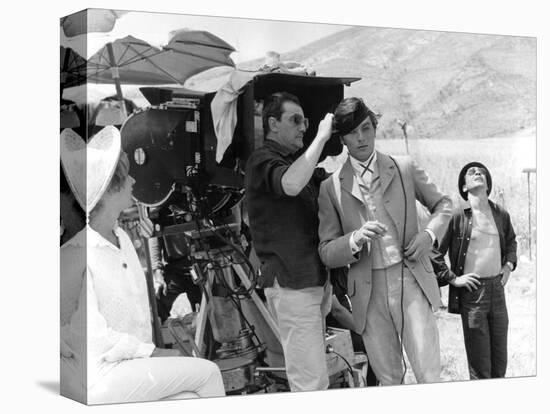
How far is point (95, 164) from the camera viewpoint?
8.43m

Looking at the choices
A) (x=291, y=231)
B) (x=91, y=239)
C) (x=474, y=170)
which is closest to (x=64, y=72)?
(x=91, y=239)

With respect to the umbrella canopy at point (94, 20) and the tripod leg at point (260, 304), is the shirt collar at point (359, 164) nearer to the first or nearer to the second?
the tripod leg at point (260, 304)

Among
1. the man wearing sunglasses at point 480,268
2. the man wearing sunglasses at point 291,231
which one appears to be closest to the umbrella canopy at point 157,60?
the man wearing sunglasses at point 291,231

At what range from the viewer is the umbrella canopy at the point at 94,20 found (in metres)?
8.45

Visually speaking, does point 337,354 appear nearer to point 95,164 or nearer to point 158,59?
point 95,164

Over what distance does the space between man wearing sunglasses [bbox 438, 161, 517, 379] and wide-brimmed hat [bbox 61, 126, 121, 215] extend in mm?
2652

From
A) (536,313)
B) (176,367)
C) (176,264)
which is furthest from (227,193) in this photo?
(536,313)

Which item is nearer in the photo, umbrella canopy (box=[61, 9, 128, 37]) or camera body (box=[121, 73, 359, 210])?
umbrella canopy (box=[61, 9, 128, 37])

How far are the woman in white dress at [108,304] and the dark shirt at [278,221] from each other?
854 millimetres

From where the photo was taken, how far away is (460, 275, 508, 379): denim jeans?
387 inches

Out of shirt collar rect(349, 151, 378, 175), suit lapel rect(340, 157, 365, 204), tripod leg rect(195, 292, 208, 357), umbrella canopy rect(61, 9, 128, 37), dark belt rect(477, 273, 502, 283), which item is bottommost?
tripod leg rect(195, 292, 208, 357)

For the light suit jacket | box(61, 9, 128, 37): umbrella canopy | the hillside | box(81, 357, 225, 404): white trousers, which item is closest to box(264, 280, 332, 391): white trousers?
the light suit jacket

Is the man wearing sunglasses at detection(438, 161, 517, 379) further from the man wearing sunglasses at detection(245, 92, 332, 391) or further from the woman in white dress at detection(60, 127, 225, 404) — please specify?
the woman in white dress at detection(60, 127, 225, 404)

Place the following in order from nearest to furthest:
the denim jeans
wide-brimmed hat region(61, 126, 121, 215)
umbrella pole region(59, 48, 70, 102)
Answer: wide-brimmed hat region(61, 126, 121, 215) < umbrella pole region(59, 48, 70, 102) < the denim jeans
